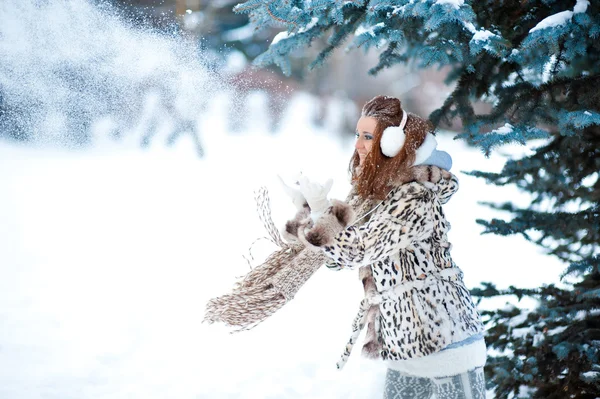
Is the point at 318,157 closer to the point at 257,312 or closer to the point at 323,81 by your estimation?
Result: the point at 323,81

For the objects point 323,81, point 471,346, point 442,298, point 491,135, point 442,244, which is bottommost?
point 471,346

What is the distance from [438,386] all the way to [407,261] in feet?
1.54

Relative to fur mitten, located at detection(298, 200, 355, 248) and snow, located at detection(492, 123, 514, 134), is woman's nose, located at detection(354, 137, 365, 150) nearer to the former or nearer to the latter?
fur mitten, located at detection(298, 200, 355, 248)

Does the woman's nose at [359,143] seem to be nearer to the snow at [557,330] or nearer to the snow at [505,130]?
the snow at [505,130]

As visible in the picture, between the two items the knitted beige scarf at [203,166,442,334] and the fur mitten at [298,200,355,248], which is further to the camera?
the knitted beige scarf at [203,166,442,334]

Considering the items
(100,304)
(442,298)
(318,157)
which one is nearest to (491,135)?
(442,298)

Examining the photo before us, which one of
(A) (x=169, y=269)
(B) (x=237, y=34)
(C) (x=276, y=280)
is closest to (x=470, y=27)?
(C) (x=276, y=280)

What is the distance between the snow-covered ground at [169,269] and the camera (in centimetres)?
398

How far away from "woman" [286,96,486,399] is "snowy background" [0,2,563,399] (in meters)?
0.80

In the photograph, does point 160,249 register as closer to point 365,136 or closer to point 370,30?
point 370,30

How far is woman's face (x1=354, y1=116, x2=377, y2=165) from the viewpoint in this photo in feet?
6.88

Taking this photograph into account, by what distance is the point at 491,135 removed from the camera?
2.61 metres

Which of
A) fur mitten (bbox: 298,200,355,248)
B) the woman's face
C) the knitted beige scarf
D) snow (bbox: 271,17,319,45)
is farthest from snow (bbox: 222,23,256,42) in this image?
fur mitten (bbox: 298,200,355,248)

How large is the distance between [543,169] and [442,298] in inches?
66.5
